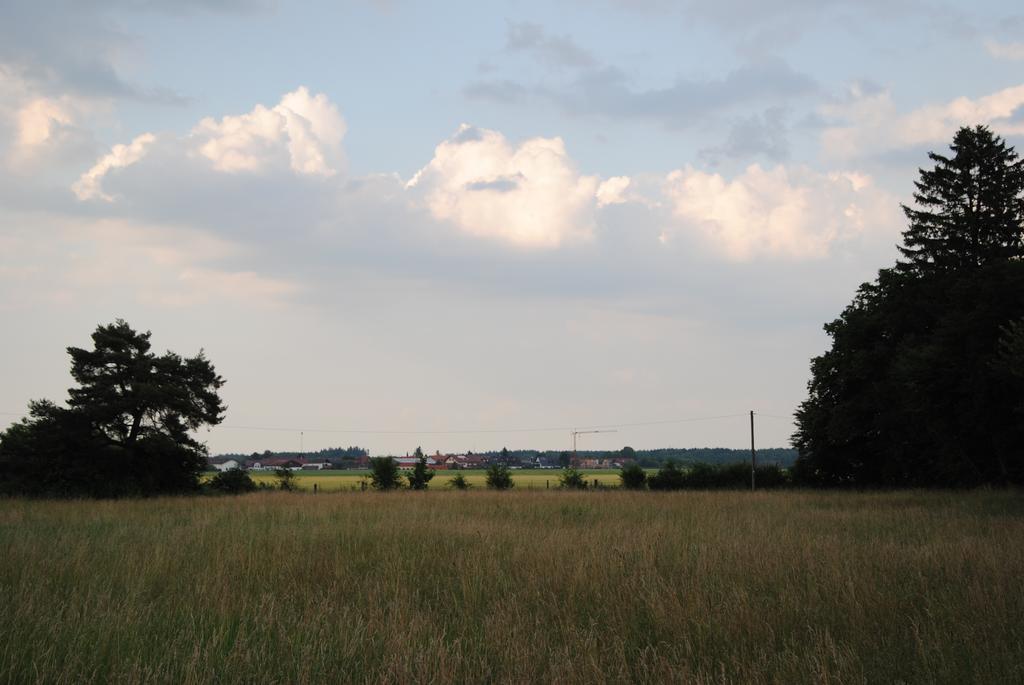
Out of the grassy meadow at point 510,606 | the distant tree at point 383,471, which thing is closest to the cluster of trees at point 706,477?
the distant tree at point 383,471

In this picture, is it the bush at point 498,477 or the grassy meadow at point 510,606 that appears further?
the bush at point 498,477

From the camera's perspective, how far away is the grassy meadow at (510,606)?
21.0 ft

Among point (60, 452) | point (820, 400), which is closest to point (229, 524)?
point (60, 452)

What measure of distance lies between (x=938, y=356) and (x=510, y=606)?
27.5 metres

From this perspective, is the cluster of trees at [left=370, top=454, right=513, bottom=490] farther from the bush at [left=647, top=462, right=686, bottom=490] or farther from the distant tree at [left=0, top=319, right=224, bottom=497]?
the distant tree at [left=0, top=319, right=224, bottom=497]

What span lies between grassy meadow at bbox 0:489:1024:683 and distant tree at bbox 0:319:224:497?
22.1 m

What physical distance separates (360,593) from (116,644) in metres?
3.02

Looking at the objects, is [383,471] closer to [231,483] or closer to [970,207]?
[231,483]

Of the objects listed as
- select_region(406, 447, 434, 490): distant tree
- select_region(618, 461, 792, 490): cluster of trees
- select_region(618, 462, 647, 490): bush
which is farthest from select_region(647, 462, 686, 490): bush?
select_region(406, 447, 434, 490): distant tree

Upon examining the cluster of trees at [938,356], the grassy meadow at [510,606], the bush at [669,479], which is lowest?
the grassy meadow at [510,606]

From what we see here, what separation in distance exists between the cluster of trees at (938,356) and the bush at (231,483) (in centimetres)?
3136

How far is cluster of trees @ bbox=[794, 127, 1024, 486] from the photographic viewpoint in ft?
100

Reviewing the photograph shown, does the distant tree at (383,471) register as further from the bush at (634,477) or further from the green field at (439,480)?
the bush at (634,477)

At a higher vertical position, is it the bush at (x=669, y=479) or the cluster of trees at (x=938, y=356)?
the cluster of trees at (x=938, y=356)
